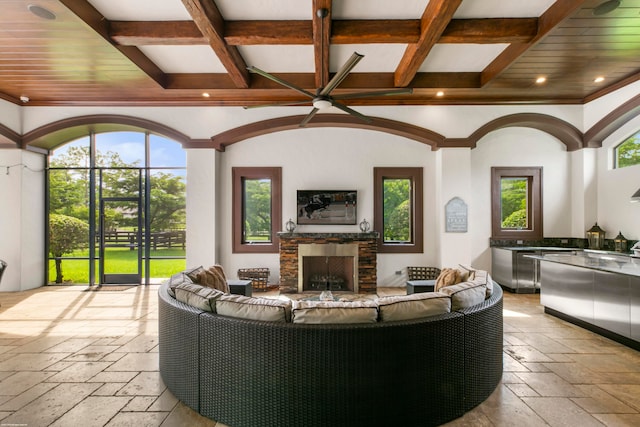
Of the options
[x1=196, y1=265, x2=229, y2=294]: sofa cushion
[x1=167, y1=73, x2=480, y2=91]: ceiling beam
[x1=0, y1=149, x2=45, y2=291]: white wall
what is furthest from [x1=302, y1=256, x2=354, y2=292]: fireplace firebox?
[x1=0, y1=149, x2=45, y2=291]: white wall

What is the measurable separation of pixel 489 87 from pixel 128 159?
725cm

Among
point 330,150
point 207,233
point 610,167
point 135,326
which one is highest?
point 330,150

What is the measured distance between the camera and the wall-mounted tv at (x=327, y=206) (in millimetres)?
6172

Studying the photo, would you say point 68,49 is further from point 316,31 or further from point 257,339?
point 257,339

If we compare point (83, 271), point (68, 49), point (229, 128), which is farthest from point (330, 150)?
point (83, 271)

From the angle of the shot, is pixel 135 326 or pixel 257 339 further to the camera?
pixel 135 326

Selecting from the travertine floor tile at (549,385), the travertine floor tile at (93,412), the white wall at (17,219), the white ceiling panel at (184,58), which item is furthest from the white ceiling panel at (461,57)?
Answer: the white wall at (17,219)

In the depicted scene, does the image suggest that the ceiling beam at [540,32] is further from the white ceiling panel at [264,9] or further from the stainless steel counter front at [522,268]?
the stainless steel counter front at [522,268]

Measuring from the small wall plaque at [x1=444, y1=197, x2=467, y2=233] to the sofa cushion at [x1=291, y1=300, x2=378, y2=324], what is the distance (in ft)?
14.4

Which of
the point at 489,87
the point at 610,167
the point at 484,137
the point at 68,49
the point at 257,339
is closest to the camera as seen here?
the point at 257,339

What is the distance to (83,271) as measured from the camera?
6.48 m

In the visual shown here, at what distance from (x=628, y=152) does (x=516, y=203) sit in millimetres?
1879

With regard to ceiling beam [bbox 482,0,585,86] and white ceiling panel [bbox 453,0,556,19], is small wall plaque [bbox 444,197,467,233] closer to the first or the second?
ceiling beam [bbox 482,0,585,86]

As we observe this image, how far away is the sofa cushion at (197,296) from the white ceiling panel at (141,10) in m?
2.98
